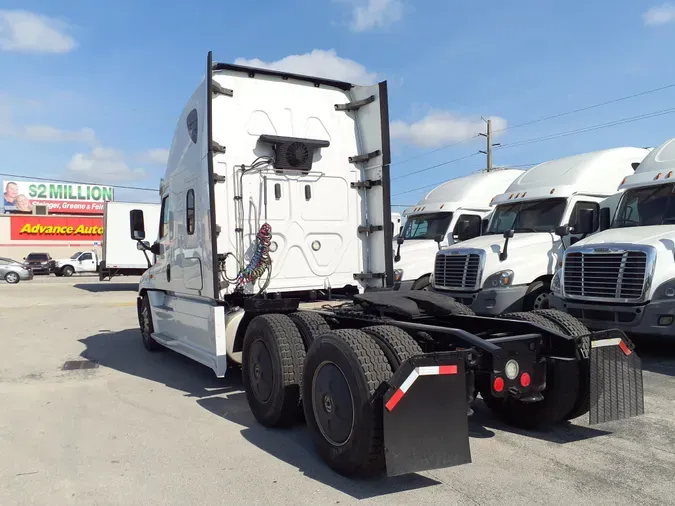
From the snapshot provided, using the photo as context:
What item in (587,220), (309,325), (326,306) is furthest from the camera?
(587,220)

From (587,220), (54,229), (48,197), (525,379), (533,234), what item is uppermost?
(48,197)

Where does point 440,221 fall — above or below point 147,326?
above

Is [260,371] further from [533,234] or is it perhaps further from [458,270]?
[533,234]

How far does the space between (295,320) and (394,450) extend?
2.16 metres

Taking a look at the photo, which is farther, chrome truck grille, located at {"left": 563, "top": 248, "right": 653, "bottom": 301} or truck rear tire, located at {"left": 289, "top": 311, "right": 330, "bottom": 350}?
chrome truck grille, located at {"left": 563, "top": 248, "right": 653, "bottom": 301}

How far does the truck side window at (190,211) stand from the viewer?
22.7 feet

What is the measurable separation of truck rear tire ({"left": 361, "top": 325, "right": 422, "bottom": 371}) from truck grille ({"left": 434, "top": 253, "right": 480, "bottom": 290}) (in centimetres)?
629

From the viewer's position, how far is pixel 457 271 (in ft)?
34.4

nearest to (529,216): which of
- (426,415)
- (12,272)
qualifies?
(426,415)

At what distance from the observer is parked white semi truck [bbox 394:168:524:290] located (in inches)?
491

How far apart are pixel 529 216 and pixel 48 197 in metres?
67.2

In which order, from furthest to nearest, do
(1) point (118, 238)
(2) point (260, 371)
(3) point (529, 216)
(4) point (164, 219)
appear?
(1) point (118, 238) < (3) point (529, 216) < (4) point (164, 219) < (2) point (260, 371)

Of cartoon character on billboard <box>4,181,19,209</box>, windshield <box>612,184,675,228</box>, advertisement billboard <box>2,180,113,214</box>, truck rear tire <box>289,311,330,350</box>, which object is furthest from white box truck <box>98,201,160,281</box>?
cartoon character on billboard <box>4,181,19,209</box>

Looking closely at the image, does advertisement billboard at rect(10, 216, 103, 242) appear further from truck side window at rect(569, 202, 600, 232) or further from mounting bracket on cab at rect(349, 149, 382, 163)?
mounting bracket on cab at rect(349, 149, 382, 163)
